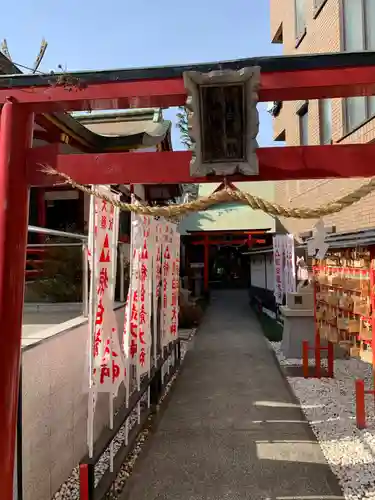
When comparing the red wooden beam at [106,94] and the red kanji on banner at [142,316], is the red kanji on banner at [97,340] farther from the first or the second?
the red wooden beam at [106,94]

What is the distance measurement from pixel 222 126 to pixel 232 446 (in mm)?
4144

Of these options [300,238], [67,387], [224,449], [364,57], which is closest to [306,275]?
[300,238]

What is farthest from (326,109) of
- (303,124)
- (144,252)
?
(144,252)

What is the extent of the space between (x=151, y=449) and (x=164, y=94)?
4.27 meters

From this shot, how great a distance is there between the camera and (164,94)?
10.4 feet

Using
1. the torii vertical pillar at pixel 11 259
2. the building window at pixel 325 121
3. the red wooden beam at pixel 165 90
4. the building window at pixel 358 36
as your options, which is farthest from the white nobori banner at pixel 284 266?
the torii vertical pillar at pixel 11 259

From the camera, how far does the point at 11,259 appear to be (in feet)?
10.6

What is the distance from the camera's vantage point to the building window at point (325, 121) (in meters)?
11.1

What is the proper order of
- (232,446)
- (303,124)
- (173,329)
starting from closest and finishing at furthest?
(232,446)
(173,329)
(303,124)

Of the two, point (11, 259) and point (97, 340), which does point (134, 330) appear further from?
point (11, 259)

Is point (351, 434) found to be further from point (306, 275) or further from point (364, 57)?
point (306, 275)

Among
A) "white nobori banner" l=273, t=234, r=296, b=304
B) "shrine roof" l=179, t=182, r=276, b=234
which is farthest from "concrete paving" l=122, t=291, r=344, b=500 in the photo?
"shrine roof" l=179, t=182, r=276, b=234

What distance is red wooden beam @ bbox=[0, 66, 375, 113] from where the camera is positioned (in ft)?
9.91

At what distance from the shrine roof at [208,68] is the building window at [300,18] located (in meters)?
11.4
